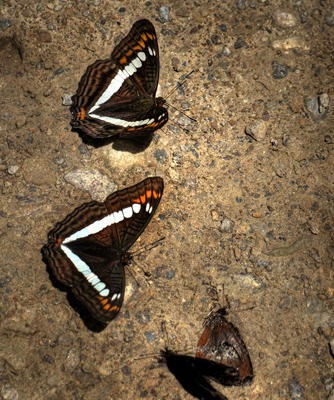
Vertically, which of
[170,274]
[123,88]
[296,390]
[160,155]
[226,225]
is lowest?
[296,390]

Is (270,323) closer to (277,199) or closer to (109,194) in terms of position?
(277,199)

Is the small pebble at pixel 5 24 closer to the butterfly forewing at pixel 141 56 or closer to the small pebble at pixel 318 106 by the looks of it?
the butterfly forewing at pixel 141 56

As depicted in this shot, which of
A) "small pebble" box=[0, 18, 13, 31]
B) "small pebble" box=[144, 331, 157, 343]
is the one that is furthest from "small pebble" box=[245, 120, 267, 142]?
"small pebble" box=[0, 18, 13, 31]

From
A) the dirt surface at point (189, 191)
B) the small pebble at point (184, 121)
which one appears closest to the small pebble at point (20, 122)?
the dirt surface at point (189, 191)

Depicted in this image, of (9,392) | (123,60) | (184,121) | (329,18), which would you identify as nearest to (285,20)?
(329,18)

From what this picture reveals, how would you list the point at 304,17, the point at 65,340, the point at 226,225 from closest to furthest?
1. the point at 65,340
2. the point at 226,225
3. the point at 304,17

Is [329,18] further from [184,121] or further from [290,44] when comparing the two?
[184,121]

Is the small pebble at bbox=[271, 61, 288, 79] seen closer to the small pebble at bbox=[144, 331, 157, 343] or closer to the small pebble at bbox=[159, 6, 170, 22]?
the small pebble at bbox=[159, 6, 170, 22]
